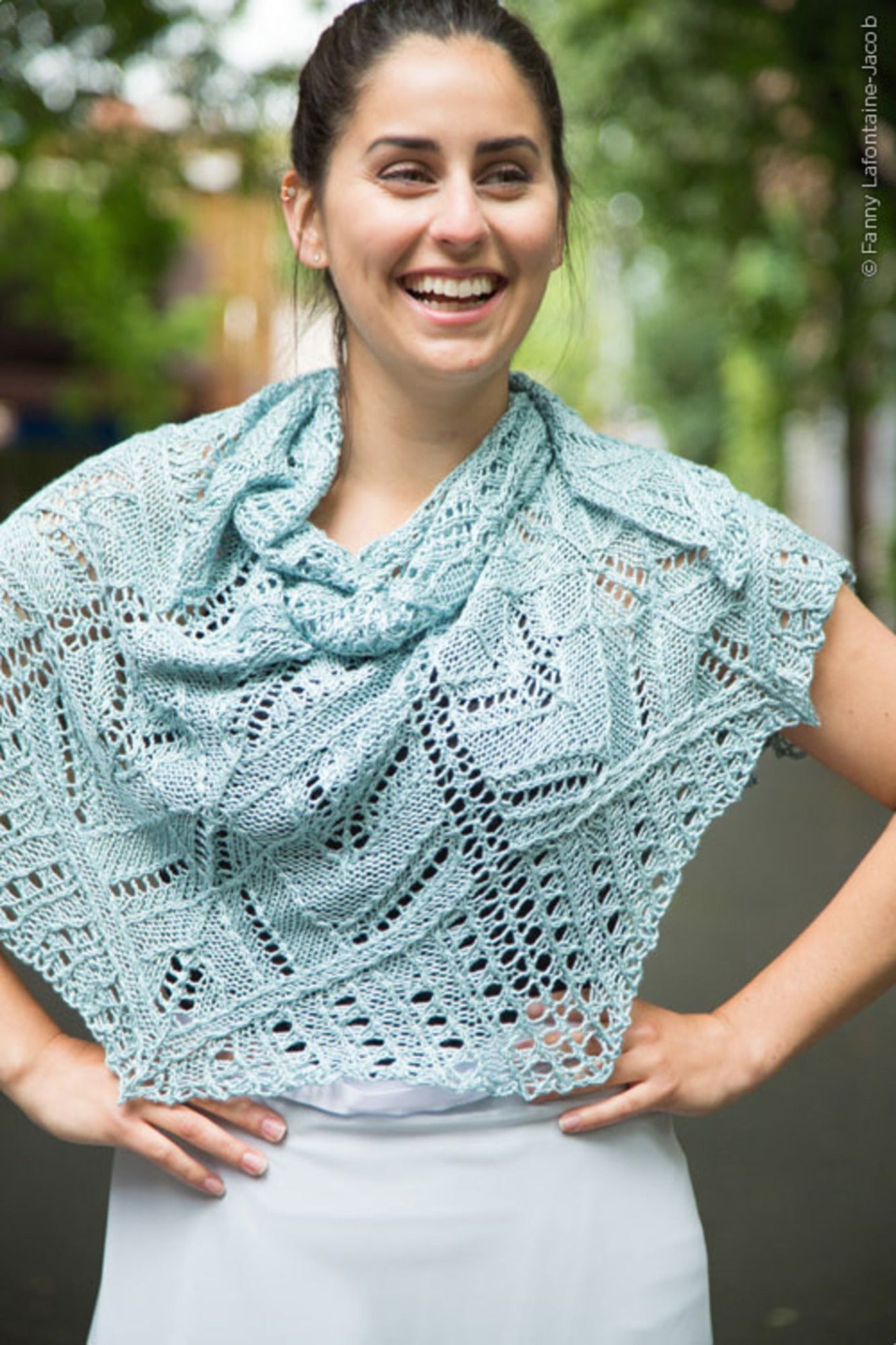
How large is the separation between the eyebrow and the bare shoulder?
1.81 feet

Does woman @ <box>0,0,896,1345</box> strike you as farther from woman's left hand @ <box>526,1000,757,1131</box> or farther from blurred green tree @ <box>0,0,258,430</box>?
blurred green tree @ <box>0,0,258,430</box>

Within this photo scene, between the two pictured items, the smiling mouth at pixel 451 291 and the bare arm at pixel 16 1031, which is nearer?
the smiling mouth at pixel 451 291

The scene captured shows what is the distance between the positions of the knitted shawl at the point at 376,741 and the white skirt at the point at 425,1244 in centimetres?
8

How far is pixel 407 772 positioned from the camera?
4.75ft

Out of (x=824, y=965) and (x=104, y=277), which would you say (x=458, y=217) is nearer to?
(x=824, y=965)

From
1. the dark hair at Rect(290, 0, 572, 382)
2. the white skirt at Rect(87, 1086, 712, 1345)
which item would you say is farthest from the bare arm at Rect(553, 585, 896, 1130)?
the dark hair at Rect(290, 0, 572, 382)

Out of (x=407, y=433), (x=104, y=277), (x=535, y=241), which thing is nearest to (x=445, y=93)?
(x=535, y=241)

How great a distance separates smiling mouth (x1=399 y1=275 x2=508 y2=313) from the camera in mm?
1481

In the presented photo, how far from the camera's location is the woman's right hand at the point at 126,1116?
151 cm

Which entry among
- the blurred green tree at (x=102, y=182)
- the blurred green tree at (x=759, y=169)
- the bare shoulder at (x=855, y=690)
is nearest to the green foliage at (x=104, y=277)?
the blurred green tree at (x=102, y=182)

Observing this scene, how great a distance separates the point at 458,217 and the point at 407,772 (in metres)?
0.52

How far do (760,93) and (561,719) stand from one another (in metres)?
7.46

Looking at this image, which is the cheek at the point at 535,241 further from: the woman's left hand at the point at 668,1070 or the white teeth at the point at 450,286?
the woman's left hand at the point at 668,1070

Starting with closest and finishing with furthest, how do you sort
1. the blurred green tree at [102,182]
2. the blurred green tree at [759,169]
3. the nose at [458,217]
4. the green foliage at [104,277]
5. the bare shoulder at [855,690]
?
the nose at [458,217] → the bare shoulder at [855,690] → the blurred green tree at [102,182] → the blurred green tree at [759,169] → the green foliage at [104,277]
